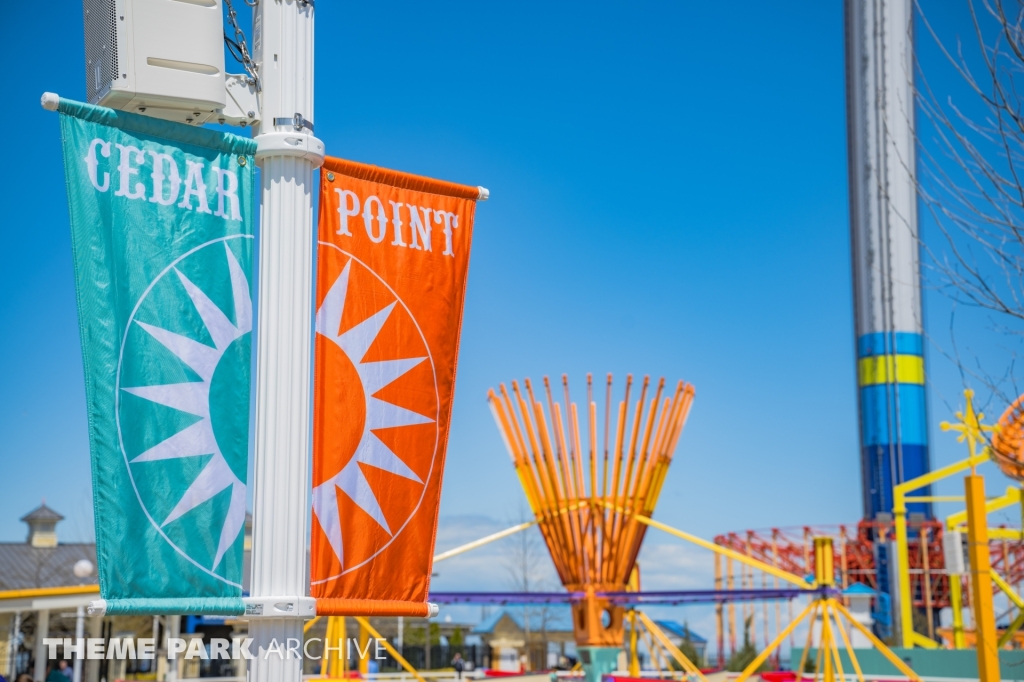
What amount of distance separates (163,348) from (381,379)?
1.09m

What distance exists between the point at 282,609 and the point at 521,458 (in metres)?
11.6

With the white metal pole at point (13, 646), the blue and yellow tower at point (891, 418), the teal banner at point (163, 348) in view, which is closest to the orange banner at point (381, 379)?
the teal banner at point (163, 348)

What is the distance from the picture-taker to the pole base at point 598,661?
1575 cm

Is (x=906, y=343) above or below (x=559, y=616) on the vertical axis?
above

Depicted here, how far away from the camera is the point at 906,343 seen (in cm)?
4094

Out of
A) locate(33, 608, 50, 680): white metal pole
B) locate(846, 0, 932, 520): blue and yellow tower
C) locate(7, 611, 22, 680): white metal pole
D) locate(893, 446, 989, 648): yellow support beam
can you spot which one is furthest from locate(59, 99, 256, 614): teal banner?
locate(846, 0, 932, 520): blue and yellow tower

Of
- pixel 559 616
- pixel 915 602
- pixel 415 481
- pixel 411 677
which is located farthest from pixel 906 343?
pixel 415 481

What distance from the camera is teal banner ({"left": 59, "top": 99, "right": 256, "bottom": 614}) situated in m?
4.86

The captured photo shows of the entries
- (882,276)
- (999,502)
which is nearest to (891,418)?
(882,276)

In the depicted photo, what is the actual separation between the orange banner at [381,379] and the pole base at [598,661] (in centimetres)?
1054

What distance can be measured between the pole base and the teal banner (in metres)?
11.3

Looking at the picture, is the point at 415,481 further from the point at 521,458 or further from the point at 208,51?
the point at 521,458

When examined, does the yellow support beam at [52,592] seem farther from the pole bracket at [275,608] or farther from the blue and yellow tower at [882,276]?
the blue and yellow tower at [882,276]

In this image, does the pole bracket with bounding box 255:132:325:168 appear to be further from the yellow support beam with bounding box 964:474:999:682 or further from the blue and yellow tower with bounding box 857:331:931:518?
the blue and yellow tower with bounding box 857:331:931:518
